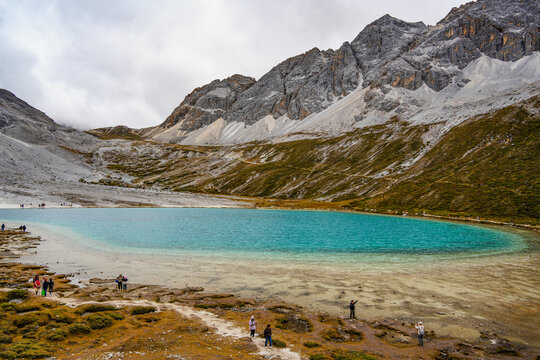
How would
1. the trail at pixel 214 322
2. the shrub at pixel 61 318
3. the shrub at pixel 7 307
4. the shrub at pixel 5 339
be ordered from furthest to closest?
the shrub at pixel 7 307, the shrub at pixel 61 318, the trail at pixel 214 322, the shrub at pixel 5 339

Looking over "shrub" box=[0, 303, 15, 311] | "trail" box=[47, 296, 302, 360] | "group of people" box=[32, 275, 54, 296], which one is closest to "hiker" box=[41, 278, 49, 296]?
"group of people" box=[32, 275, 54, 296]

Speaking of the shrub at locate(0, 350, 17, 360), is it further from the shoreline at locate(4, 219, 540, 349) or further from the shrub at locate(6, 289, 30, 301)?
the shoreline at locate(4, 219, 540, 349)

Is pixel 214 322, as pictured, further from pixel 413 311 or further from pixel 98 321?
pixel 413 311

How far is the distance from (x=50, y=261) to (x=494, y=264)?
221 feet

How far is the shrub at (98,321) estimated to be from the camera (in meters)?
22.9

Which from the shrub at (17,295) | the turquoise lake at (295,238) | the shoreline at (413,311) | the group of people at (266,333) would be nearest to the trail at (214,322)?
the group of people at (266,333)

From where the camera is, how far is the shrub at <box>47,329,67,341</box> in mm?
20475

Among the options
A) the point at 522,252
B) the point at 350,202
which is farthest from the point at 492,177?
the point at 522,252

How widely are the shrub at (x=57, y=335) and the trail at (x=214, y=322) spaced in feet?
21.4

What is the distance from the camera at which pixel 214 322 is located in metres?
24.9

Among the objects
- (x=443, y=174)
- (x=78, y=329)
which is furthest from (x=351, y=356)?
(x=443, y=174)

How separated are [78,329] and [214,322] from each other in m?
10.1

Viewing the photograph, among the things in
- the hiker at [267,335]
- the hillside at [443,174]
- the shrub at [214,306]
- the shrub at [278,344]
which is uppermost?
the hillside at [443,174]

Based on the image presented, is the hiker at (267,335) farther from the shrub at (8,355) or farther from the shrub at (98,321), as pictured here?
the shrub at (8,355)
